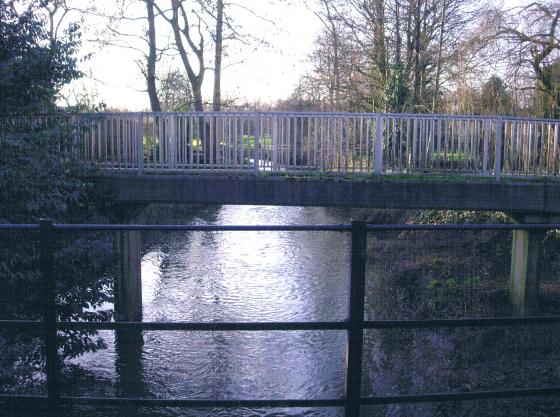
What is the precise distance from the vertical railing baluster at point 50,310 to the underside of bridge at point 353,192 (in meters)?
7.49

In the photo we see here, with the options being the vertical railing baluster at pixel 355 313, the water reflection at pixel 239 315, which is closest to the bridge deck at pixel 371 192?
the water reflection at pixel 239 315

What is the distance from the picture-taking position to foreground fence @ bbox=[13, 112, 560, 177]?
37.7ft

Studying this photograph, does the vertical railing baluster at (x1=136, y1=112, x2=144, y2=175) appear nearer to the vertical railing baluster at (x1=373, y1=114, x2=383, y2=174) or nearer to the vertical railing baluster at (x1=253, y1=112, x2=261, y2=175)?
the vertical railing baluster at (x1=253, y1=112, x2=261, y2=175)

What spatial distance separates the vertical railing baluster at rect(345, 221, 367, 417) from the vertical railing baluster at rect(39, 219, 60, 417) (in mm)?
1932

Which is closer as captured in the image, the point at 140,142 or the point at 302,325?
the point at 302,325

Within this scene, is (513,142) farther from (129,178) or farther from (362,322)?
(362,322)

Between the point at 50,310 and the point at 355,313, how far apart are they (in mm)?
1994

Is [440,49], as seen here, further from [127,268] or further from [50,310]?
[50,310]

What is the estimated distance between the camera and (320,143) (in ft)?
37.9

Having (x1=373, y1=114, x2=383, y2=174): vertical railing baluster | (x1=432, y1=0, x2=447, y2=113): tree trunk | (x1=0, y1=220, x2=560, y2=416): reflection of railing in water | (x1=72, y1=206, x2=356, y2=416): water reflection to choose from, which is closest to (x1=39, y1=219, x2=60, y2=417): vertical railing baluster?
(x1=0, y1=220, x2=560, y2=416): reflection of railing in water

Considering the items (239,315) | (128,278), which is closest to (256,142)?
(239,315)

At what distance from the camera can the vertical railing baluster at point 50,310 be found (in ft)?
12.4

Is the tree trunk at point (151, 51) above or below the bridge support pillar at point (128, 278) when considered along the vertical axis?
above

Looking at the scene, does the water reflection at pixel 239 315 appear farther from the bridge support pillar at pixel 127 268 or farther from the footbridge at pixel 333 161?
the footbridge at pixel 333 161
